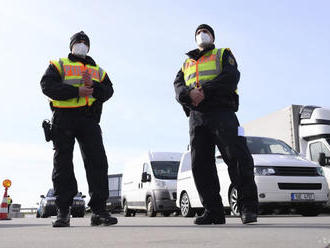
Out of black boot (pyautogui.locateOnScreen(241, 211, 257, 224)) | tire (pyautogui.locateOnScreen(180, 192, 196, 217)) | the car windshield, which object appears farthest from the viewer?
tire (pyautogui.locateOnScreen(180, 192, 196, 217))

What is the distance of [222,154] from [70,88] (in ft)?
5.75

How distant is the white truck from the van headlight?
2157 millimetres

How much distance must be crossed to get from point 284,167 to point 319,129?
287 centimetres

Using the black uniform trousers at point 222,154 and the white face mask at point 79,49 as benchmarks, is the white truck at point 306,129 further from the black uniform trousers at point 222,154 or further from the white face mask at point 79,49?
the white face mask at point 79,49

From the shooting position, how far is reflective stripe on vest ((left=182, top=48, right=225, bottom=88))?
588 centimetres

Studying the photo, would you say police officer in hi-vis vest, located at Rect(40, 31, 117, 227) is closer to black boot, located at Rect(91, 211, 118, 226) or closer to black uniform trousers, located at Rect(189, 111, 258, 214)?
black boot, located at Rect(91, 211, 118, 226)

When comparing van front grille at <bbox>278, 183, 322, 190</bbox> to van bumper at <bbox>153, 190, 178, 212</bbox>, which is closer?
van front grille at <bbox>278, 183, 322, 190</bbox>

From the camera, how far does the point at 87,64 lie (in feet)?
20.2

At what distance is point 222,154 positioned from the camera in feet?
18.9

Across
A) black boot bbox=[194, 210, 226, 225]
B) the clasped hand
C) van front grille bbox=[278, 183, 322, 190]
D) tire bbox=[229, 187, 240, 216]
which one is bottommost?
black boot bbox=[194, 210, 226, 225]

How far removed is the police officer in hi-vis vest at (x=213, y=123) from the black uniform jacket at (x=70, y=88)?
81 cm

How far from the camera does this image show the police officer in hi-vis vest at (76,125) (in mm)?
5879

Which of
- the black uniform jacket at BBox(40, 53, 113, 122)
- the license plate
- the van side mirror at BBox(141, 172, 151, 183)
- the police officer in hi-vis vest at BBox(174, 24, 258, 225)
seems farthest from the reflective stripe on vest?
the van side mirror at BBox(141, 172, 151, 183)

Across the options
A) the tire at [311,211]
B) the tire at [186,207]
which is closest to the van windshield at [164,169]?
the tire at [186,207]
